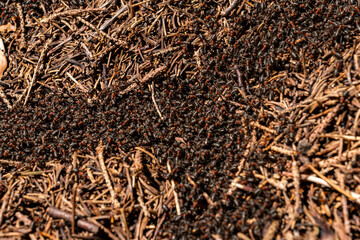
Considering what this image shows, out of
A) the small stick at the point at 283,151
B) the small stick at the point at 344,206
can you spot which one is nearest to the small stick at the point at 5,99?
the small stick at the point at 283,151

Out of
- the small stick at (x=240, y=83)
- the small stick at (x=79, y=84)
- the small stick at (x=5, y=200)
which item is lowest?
the small stick at (x=5, y=200)

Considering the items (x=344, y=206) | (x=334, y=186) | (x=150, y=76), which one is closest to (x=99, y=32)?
(x=150, y=76)

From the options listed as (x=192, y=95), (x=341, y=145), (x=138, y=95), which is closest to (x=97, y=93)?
(x=138, y=95)

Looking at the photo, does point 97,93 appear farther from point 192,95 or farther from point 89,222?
point 89,222

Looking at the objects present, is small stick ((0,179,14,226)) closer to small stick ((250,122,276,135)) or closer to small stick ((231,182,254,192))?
small stick ((231,182,254,192))

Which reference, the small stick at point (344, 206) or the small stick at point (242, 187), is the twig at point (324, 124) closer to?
the small stick at point (344, 206)
